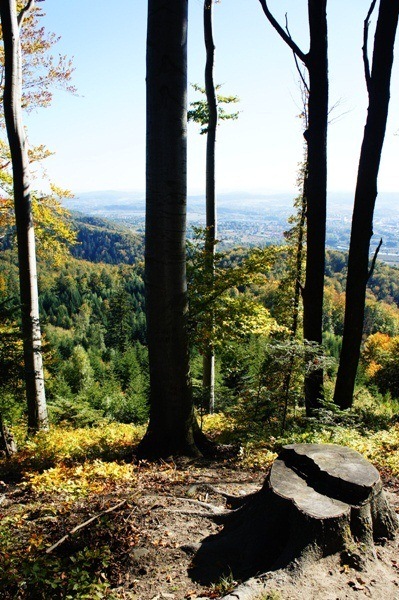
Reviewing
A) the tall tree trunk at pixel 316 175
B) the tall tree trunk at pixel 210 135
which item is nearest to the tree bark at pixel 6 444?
the tall tree trunk at pixel 210 135

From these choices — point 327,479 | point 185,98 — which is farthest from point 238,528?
point 185,98

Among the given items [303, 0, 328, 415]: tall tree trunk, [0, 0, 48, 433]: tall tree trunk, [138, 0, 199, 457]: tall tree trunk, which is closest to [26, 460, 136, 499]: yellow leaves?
[138, 0, 199, 457]: tall tree trunk

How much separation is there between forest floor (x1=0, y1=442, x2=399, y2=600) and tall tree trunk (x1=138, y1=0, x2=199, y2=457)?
71 cm

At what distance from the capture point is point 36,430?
278 inches

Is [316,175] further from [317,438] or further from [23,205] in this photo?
[23,205]

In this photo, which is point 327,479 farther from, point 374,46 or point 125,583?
point 374,46

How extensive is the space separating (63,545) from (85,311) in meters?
99.1

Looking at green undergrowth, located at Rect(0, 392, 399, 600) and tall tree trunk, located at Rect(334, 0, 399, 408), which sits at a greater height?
tall tree trunk, located at Rect(334, 0, 399, 408)

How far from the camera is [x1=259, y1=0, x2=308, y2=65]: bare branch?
6180 mm

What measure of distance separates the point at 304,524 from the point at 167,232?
288 cm

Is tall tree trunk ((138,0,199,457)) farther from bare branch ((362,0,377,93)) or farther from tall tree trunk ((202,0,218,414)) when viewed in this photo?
tall tree trunk ((202,0,218,414))

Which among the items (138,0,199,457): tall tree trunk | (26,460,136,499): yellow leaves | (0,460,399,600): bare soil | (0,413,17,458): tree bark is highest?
(138,0,199,457): tall tree trunk

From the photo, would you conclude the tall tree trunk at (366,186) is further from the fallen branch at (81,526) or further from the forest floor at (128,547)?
the fallen branch at (81,526)

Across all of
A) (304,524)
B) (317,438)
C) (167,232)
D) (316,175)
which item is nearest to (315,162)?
(316,175)
